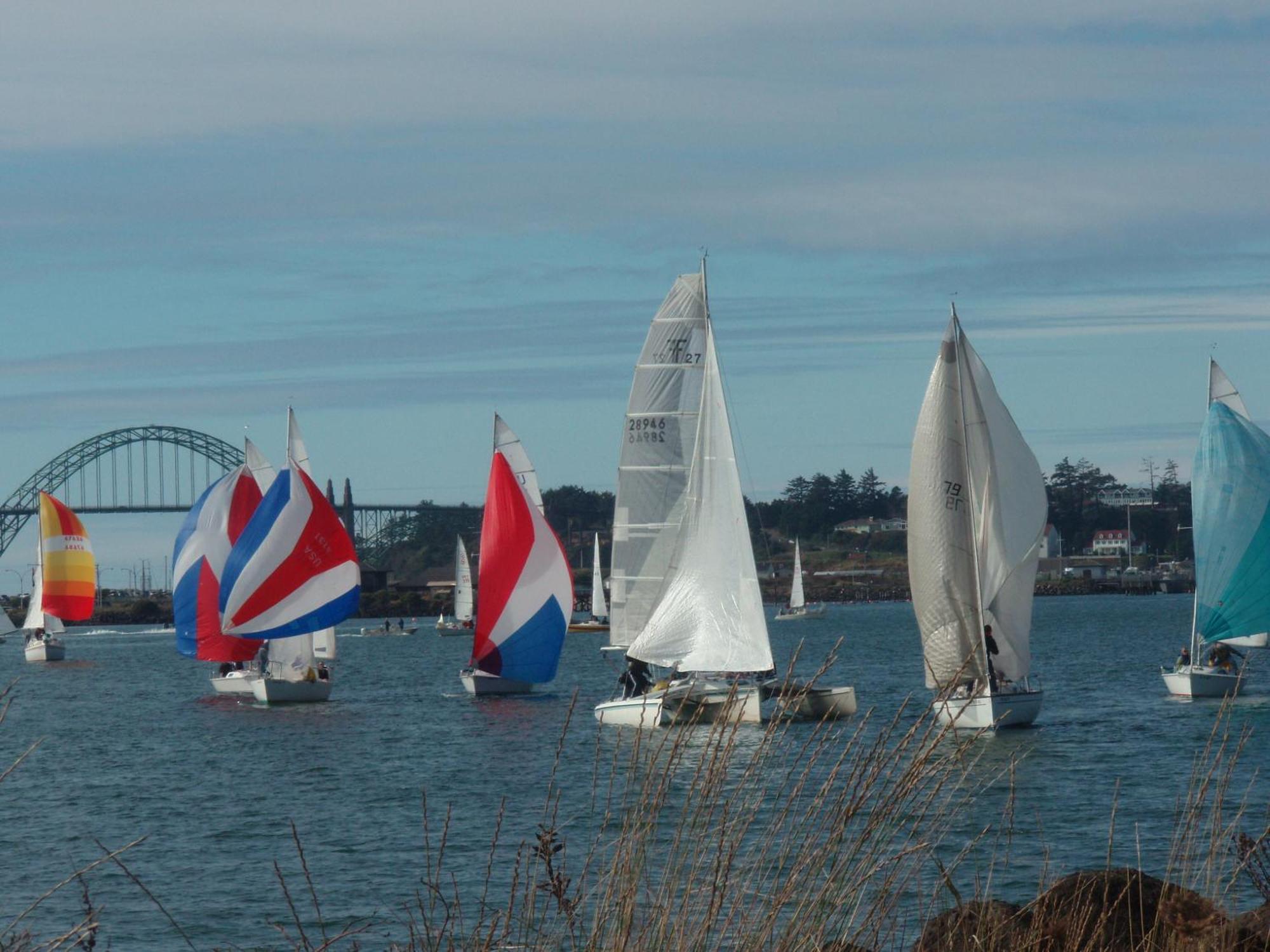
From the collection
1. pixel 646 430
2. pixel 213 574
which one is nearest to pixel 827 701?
pixel 646 430

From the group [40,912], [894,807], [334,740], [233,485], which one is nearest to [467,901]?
[40,912]

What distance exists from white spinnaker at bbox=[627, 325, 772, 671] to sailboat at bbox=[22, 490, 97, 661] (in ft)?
155

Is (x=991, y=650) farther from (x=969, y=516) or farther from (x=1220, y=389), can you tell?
(x=1220, y=389)

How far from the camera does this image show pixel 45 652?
2566 inches

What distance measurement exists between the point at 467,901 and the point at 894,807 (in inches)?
385

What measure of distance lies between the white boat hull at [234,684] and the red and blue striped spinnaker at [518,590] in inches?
248

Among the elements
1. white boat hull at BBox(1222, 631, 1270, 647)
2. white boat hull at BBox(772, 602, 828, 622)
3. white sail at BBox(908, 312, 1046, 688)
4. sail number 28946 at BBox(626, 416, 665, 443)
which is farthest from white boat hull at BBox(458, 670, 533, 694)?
white boat hull at BBox(772, 602, 828, 622)

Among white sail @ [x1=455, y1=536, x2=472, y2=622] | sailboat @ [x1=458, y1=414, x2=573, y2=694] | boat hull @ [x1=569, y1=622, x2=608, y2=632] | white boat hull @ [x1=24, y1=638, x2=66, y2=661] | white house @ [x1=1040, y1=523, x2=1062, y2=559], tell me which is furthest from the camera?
white house @ [x1=1040, y1=523, x2=1062, y2=559]

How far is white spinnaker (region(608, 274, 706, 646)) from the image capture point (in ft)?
92.8

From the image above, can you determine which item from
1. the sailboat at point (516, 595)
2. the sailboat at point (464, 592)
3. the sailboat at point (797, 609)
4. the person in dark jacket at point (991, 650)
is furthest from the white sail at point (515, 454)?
the sailboat at point (797, 609)

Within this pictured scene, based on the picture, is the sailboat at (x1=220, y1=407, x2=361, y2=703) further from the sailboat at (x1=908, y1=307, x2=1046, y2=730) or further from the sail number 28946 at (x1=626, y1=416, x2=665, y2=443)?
the sailboat at (x1=908, y1=307, x2=1046, y2=730)

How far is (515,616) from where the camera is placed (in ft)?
112

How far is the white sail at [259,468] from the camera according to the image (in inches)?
1625

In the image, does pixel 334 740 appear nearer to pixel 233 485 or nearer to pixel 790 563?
pixel 233 485
